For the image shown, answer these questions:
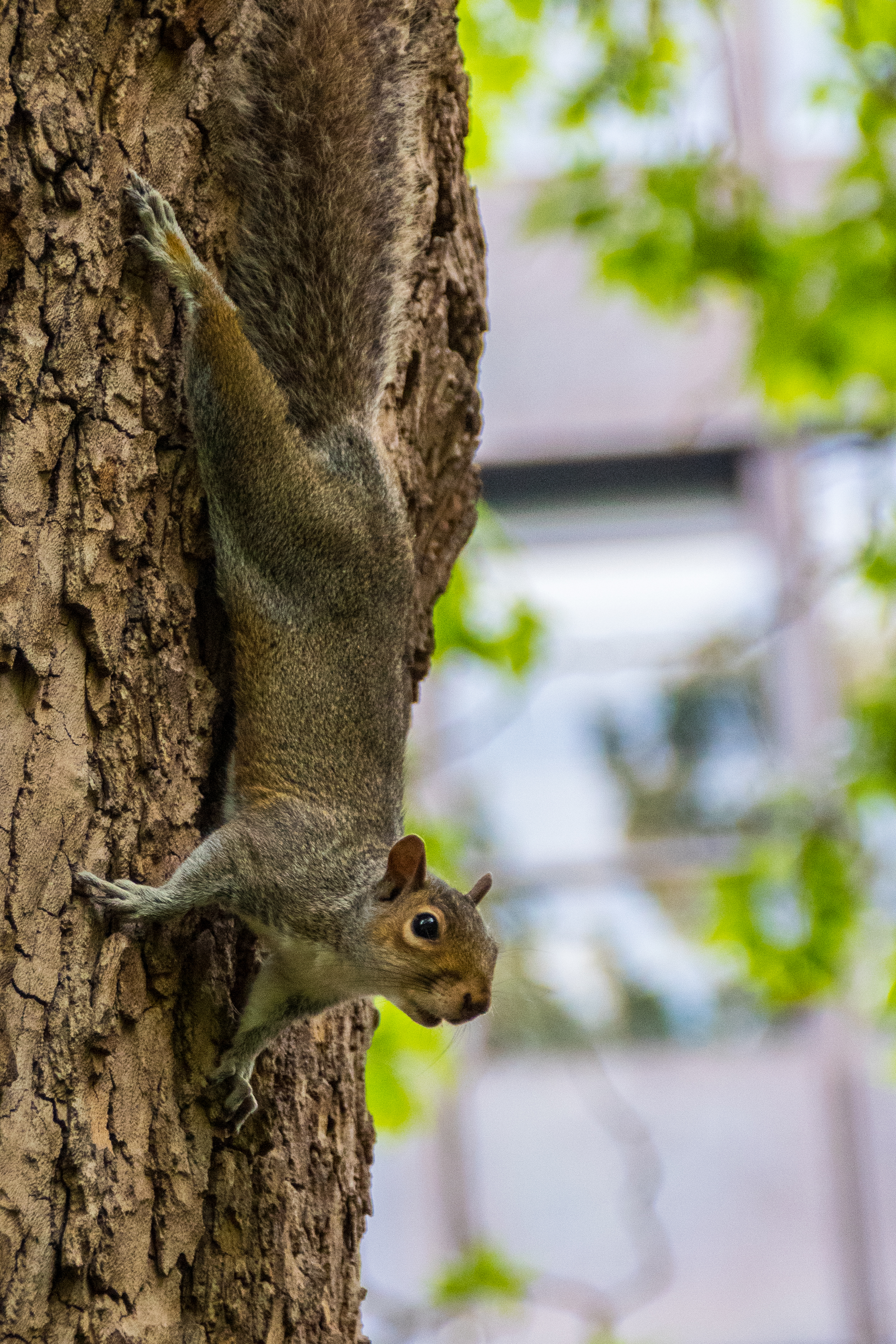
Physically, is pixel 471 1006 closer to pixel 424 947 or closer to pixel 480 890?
pixel 424 947

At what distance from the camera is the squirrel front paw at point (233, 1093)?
5.32 ft

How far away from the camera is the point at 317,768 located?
6.07ft

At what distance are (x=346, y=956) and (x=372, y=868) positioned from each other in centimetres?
13

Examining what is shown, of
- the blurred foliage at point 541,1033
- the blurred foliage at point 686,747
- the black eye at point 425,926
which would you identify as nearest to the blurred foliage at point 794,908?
the blurred foliage at point 541,1033

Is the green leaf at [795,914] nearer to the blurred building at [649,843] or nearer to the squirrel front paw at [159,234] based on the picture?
the blurred building at [649,843]

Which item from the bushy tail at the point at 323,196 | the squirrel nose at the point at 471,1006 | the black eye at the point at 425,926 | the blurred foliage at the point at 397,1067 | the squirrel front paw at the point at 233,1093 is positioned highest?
the bushy tail at the point at 323,196

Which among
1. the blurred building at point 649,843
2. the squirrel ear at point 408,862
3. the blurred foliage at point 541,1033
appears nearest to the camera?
the squirrel ear at point 408,862

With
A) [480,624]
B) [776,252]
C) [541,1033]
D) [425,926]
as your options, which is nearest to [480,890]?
[425,926]

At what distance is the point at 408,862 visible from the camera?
1813 millimetres

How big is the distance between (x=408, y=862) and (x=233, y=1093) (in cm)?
36

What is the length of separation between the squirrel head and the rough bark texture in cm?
17

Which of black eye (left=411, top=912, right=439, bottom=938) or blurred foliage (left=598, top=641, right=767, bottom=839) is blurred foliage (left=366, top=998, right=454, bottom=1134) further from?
blurred foliage (left=598, top=641, right=767, bottom=839)

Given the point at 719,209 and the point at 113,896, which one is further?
the point at 719,209

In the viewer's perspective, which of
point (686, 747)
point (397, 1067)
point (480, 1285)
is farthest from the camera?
point (686, 747)
